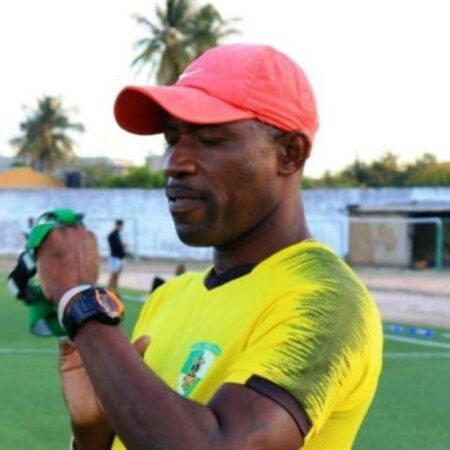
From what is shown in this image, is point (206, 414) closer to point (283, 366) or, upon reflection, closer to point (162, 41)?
point (283, 366)

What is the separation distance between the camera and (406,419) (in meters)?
9.73

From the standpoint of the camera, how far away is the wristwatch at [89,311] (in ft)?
7.08

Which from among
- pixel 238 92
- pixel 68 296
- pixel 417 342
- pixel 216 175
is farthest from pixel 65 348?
pixel 417 342

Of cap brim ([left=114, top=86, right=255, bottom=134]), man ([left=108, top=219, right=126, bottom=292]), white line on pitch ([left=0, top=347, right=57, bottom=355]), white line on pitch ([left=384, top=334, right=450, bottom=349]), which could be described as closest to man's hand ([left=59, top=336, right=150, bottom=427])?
cap brim ([left=114, top=86, right=255, bottom=134])

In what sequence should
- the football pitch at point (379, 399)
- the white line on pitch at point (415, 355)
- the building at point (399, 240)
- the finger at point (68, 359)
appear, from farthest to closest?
the building at point (399, 240)
the white line on pitch at point (415, 355)
the football pitch at point (379, 399)
the finger at point (68, 359)

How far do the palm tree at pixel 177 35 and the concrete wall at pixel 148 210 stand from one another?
38.5 ft

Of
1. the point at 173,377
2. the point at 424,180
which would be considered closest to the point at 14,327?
the point at 173,377

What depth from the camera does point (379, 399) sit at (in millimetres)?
10758

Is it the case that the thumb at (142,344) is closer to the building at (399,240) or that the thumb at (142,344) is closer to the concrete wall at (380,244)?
the building at (399,240)

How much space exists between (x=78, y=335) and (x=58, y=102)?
82.4 metres

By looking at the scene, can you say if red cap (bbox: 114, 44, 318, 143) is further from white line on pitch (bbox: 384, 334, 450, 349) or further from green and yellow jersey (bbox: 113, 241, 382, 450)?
white line on pitch (bbox: 384, 334, 450, 349)

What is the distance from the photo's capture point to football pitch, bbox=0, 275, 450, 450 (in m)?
8.77

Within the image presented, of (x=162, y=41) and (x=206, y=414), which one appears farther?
(x=162, y=41)

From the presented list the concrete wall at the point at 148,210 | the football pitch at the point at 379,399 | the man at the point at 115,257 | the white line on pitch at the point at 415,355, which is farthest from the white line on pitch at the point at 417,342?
the concrete wall at the point at 148,210
